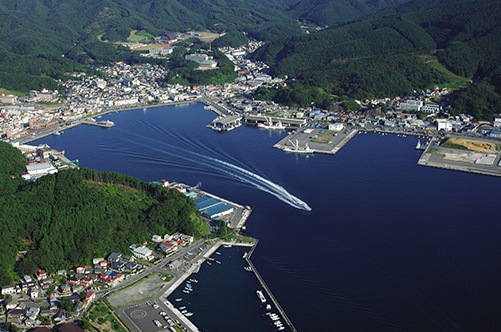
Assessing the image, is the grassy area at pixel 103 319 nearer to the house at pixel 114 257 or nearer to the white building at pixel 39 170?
the house at pixel 114 257

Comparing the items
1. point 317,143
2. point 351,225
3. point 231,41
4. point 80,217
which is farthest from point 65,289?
point 231,41

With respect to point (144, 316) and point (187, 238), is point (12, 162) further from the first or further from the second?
point (144, 316)

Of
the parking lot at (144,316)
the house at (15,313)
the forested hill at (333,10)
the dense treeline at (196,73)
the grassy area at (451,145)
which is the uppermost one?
the forested hill at (333,10)

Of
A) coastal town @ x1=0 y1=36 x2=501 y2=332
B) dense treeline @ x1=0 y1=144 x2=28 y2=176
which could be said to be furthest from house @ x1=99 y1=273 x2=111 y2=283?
dense treeline @ x1=0 y1=144 x2=28 y2=176

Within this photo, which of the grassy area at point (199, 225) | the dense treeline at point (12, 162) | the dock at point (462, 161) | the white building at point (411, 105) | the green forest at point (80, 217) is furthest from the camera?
the white building at point (411, 105)

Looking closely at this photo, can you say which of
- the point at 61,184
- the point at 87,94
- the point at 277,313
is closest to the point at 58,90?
the point at 87,94

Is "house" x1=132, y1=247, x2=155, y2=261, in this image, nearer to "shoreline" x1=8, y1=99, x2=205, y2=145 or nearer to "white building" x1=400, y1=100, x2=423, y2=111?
"shoreline" x1=8, y1=99, x2=205, y2=145

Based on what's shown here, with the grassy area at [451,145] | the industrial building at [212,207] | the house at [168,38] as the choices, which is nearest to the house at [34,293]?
the industrial building at [212,207]
